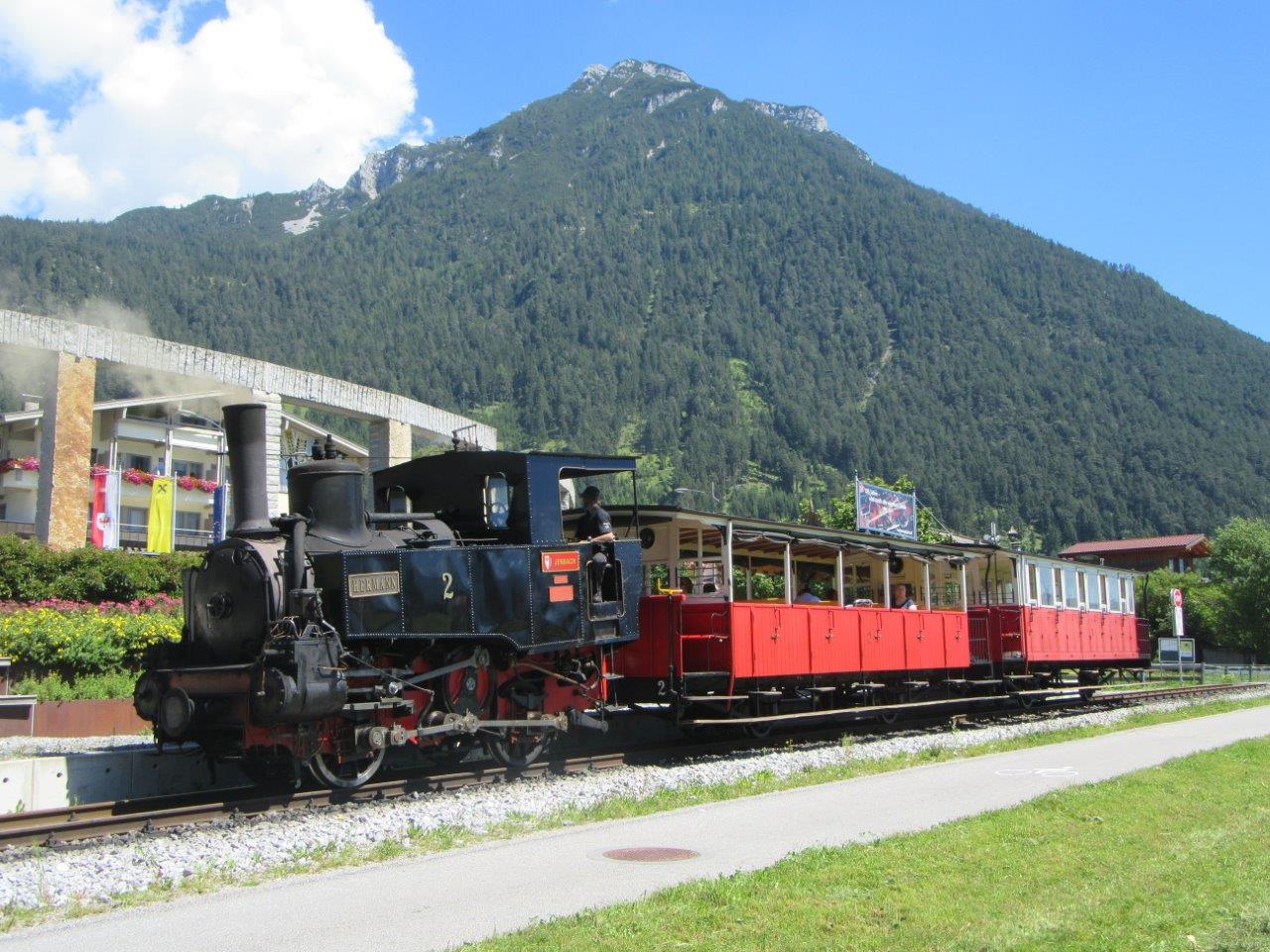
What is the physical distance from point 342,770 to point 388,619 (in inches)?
70.9

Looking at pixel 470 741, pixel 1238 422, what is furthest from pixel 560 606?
pixel 1238 422

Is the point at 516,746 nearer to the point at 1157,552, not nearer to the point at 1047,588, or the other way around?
the point at 1047,588

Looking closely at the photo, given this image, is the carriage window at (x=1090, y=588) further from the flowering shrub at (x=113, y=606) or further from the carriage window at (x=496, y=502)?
the flowering shrub at (x=113, y=606)

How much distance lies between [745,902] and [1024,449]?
168535mm

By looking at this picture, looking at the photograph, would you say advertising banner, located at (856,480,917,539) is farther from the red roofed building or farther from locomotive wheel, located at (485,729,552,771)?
the red roofed building

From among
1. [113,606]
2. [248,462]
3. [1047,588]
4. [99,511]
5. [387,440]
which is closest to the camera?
[248,462]

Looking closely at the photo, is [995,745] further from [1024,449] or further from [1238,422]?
[1238,422]

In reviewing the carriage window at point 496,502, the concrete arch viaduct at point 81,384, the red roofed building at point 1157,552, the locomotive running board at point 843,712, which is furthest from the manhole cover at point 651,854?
the red roofed building at point 1157,552

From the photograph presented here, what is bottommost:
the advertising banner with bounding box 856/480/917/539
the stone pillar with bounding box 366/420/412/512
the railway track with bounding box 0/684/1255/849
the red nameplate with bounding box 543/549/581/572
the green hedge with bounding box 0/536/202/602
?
the railway track with bounding box 0/684/1255/849

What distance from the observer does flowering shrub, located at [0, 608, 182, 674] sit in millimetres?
18234

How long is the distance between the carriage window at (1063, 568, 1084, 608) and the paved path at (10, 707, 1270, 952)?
13.9 meters

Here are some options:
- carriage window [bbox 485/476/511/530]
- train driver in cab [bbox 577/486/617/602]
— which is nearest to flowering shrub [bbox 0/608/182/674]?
carriage window [bbox 485/476/511/530]

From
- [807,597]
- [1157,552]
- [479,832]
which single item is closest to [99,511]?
[807,597]

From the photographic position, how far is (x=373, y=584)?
35.9 ft
